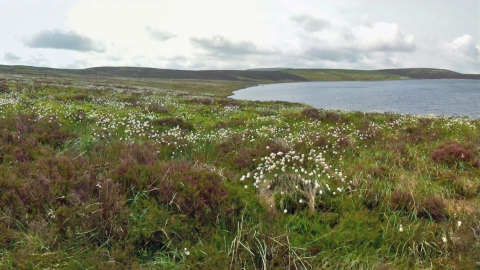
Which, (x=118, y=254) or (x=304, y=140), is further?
(x=304, y=140)

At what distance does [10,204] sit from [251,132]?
868 cm

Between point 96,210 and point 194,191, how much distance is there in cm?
162

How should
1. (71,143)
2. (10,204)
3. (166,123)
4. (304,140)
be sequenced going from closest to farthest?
(10,204)
(71,143)
(304,140)
(166,123)

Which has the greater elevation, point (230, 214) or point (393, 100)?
point (393, 100)

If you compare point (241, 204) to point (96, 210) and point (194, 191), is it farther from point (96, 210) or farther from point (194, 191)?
point (96, 210)

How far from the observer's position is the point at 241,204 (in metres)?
5.51

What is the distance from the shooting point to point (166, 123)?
13.6 meters

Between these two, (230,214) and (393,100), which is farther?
(393,100)

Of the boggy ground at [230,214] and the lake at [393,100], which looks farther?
the lake at [393,100]

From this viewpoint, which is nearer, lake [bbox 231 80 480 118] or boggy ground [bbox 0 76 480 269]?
boggy ground [bbox 0 76 480 269]

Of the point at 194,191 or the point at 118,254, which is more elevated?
the point at 194,191

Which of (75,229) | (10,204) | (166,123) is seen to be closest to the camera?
(75,229)

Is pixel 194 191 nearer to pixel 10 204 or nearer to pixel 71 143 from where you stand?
pixel 10 204

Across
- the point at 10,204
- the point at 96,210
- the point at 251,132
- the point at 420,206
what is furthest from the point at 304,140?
the point at 10,204
